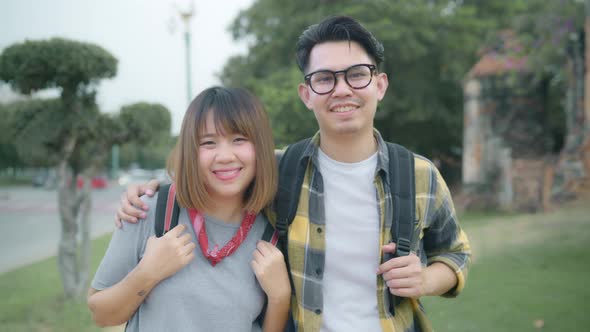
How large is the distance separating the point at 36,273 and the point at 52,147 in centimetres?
310

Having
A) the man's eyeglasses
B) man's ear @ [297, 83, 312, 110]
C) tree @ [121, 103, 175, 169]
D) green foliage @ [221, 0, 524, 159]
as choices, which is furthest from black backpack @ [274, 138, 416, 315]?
green foliage @ [221, 0, 524, 159]

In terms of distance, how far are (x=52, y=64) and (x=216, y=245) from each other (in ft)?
14.3

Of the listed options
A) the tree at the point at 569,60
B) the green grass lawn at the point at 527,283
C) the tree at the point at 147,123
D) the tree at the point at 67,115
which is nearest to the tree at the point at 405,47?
the tree at the point at 569,60

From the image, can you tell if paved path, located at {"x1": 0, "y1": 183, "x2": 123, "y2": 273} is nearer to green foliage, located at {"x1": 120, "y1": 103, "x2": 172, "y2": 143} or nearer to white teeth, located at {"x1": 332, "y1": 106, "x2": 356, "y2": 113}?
green foliage, located at {"x1": 120, "y1": 103, "x2": 172, "y2": 143}

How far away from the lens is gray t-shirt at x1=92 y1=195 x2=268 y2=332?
185 centimetres

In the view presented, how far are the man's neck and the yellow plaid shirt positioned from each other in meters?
0.06

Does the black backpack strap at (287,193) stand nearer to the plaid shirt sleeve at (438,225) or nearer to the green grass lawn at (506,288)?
the plaid shirt sleeve at (438,225)

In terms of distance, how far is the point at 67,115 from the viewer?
19.5 ft

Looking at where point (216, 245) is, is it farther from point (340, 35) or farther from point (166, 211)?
point (340, 35)

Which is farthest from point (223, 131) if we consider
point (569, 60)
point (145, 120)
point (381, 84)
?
point (569, 60)

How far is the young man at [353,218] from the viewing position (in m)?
2.01

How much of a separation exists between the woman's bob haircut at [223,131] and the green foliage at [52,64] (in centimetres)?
404

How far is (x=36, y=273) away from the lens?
26.0 ft

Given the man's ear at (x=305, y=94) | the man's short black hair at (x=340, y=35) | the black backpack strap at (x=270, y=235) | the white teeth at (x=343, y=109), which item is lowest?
the black backpack strap at (x=270, y=235)
